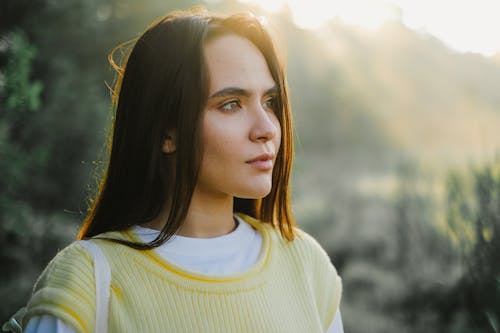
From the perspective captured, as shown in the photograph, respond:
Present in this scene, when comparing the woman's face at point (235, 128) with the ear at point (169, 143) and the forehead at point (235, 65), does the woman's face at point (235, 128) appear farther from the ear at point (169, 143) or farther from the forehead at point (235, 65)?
the ear at point (169, 143)

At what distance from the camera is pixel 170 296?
1.42m

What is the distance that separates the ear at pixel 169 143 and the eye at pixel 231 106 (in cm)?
18

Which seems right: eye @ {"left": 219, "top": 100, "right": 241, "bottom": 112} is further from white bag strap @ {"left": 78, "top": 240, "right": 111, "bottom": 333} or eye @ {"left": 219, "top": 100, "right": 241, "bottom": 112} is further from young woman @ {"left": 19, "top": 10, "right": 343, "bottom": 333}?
white bag strap @ {"left": 78, "top": 240, "right": 111, "bottom": 333}

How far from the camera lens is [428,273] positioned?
17.7 ft

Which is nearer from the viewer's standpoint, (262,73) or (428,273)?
(262,73)

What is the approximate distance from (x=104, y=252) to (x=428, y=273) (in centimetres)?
462

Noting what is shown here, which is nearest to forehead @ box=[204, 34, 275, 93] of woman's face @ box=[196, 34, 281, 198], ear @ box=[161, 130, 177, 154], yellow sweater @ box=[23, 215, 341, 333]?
woman's face @ box=[196, 34, 281, 198]

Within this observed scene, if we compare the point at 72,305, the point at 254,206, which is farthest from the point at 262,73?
the point at 72,305

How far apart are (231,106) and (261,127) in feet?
0.38

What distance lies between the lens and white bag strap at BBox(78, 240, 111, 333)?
133cm

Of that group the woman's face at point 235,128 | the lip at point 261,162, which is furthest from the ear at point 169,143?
the lip at point 261,162

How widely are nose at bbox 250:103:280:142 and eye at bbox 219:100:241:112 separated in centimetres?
5

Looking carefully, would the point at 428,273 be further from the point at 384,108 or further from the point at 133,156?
the point at 384,108

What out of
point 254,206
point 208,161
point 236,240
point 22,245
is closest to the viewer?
point 208,161
